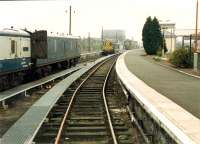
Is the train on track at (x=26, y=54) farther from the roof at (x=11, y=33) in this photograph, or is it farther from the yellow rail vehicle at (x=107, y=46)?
the yellow rail vehicle at (x=107, y=46)

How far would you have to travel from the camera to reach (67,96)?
24.0 metres

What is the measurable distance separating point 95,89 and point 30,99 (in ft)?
19.3

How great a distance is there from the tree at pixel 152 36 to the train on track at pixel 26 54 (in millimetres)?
37790

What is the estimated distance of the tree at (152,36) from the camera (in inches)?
3196

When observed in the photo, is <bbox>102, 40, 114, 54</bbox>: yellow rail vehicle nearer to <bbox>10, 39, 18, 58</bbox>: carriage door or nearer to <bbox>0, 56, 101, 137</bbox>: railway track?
<bbox>0, 56, 101, 137</bbox>: railway track

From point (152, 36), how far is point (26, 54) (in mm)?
54204

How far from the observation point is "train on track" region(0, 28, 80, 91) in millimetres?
23859

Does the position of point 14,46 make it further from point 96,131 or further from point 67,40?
point 67,40

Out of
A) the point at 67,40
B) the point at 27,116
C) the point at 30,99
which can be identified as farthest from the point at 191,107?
the point at 67,40

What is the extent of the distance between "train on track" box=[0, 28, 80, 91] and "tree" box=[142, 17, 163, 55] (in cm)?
3779

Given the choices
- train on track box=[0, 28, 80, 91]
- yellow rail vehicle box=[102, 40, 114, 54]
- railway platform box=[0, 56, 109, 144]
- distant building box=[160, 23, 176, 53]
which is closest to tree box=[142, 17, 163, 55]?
distant building box=[160, 23, 176, 53]

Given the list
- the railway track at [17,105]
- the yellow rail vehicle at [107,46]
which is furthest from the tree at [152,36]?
the railway track at [17,105]

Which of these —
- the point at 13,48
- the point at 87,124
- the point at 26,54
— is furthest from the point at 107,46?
the point at 87,124

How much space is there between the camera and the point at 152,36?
8138cm
